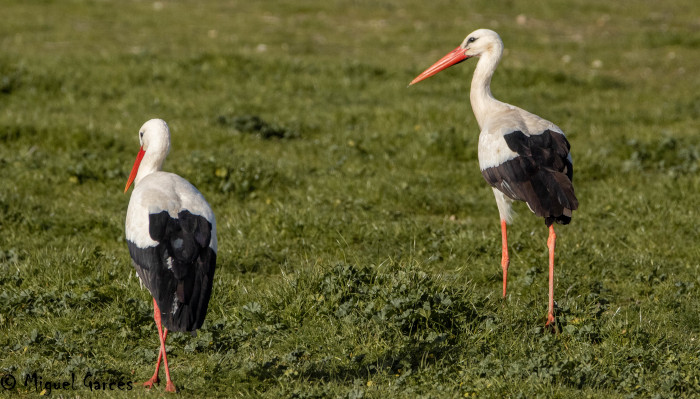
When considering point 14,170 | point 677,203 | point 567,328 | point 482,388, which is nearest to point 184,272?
point 482,388

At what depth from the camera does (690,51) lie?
1414 cm

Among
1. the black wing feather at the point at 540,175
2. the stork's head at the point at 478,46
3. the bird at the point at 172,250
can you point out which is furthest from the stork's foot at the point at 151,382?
the stork's head at the point at 478,46

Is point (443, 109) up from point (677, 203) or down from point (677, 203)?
up

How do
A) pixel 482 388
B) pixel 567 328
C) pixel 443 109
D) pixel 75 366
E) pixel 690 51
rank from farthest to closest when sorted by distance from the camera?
pixel 690 51 < pixel 443 109 < pixel 567 328 < pixel 75 366 < pixel 482 388

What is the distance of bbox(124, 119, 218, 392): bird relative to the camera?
168 inches

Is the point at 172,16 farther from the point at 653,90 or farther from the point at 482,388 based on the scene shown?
the point at 482,388

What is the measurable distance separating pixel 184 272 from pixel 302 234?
239cm

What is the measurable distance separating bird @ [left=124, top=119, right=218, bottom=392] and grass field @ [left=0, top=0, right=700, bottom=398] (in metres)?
0.41

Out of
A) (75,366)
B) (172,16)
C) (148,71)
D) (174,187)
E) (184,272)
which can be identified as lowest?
(75,366)

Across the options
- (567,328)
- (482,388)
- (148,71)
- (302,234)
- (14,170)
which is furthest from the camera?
(148,71)

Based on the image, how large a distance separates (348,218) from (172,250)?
105 inches

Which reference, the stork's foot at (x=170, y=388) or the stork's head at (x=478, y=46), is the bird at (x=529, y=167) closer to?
the stork's head at (x=478, y=46)

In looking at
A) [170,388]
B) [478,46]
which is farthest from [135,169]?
[478,46]

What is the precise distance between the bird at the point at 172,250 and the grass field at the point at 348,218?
0.41 m
